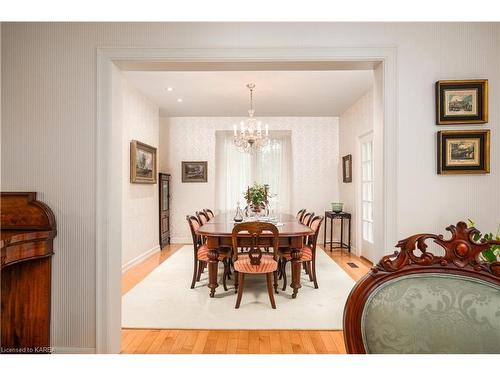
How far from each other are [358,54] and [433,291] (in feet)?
5.45

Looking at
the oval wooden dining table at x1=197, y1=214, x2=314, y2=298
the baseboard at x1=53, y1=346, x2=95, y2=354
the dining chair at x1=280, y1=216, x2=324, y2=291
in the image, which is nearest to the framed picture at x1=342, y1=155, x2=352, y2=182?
the dining chair at x1=280, y1=216, x2=324, y2=291

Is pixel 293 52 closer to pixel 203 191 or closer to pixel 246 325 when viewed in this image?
pixel 246 325

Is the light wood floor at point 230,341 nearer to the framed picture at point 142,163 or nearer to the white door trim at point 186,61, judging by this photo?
the white door trim at point 186,61

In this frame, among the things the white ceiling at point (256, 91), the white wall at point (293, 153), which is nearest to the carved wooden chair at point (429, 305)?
the white ceiling at point (256, 91)

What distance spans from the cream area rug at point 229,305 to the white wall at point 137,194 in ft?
2.72

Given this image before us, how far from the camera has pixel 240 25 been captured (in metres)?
2.11

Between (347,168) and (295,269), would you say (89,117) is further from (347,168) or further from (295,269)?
(347,168)

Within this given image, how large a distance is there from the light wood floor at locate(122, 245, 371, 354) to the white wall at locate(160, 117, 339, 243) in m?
4.29

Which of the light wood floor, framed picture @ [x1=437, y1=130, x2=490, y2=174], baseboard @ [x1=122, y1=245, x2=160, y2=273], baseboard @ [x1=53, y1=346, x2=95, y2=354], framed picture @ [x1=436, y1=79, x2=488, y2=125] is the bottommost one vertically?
the light wood floor

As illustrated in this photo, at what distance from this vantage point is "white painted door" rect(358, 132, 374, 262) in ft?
17.3

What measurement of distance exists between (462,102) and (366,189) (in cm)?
356

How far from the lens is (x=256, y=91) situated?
196 inches

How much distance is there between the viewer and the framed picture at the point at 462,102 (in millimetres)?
2035

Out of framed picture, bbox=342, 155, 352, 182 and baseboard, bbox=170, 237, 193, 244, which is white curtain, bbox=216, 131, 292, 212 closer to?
baseboard, bbox=170, 237, 193, 244
